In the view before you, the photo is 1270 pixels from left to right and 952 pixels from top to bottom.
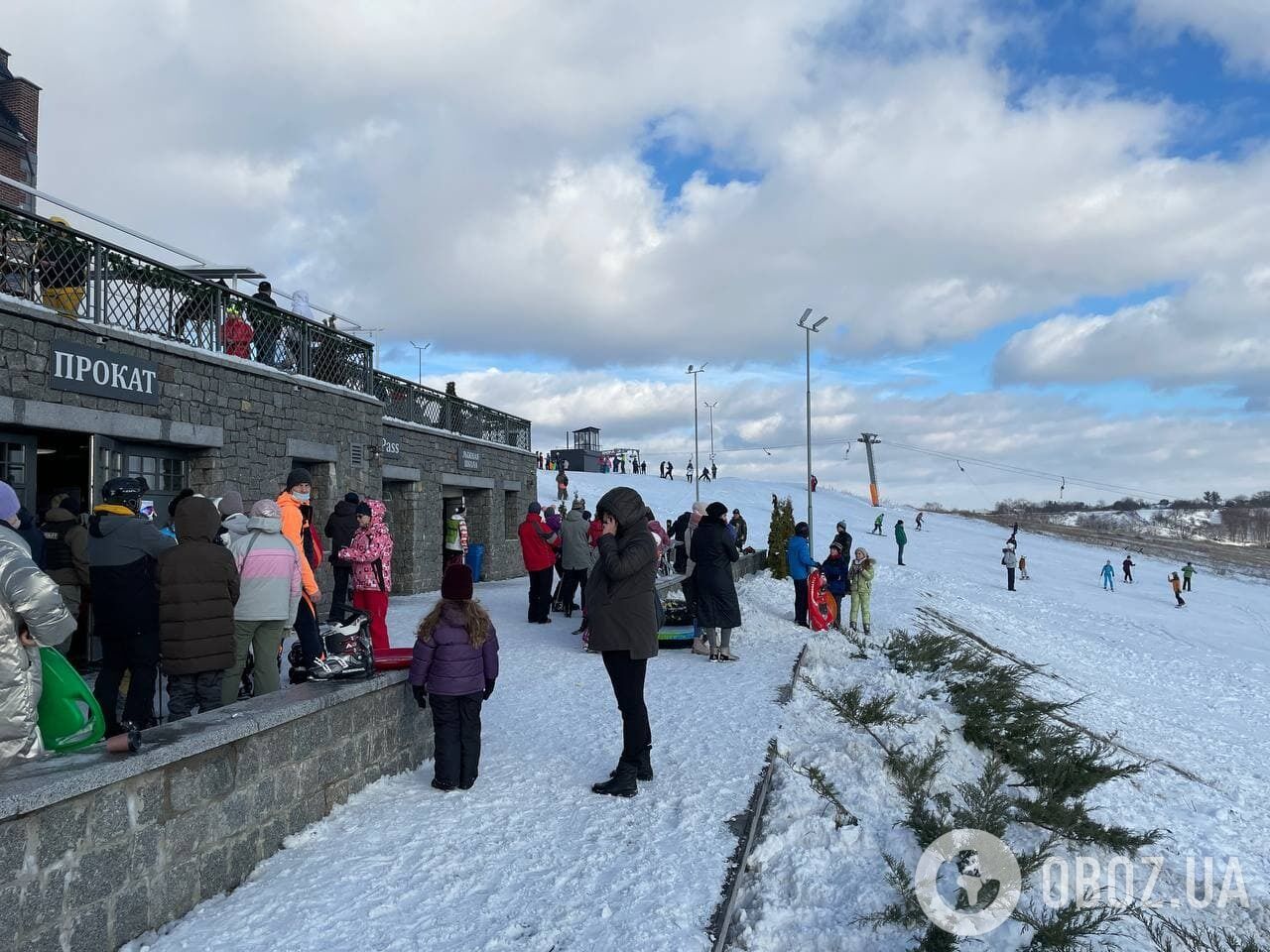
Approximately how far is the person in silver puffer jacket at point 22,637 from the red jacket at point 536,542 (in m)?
8.27

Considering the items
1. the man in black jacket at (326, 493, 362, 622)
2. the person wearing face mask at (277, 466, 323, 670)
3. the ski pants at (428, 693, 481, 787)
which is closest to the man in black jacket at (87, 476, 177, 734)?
the person wearing face mask at (277, 466, 323, 670)

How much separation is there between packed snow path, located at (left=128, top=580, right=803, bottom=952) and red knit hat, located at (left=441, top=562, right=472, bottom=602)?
1.24m

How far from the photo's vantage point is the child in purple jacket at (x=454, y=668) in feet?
18.2

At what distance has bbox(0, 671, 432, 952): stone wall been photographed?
326 cm

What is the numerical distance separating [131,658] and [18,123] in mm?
27565

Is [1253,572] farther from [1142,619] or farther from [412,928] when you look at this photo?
[412,928]

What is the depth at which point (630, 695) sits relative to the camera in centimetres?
550

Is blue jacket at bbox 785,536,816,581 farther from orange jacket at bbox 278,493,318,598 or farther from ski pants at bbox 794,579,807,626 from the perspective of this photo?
orange jacket at bbox 278,493,318,598

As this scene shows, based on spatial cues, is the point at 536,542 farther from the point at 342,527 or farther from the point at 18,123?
the point at 18,123

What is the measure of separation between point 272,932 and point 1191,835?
309 inches

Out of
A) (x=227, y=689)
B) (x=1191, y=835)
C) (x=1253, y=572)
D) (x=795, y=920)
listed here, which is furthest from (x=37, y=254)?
(x=1253, y=572)

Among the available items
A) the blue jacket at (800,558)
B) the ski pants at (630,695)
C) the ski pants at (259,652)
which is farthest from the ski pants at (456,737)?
the blue jacket at (800,558)

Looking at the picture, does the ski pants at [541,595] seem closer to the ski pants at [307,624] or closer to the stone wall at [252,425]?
the stone wall at [252,425]

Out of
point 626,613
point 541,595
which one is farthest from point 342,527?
point 626,613
